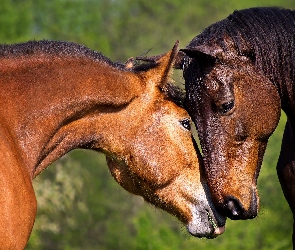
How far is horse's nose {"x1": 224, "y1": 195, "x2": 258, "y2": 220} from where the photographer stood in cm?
647

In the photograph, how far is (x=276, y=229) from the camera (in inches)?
688

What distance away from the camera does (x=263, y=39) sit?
6523 millimetres

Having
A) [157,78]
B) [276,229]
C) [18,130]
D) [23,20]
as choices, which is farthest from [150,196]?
[23,20]

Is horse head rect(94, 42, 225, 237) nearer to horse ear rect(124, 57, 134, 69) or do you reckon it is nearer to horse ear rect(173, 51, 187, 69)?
horse ear rect(124, 57, 134, 69)

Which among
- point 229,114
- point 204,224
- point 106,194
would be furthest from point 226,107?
point 106,194

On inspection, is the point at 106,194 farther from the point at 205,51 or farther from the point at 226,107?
the point at 205,51

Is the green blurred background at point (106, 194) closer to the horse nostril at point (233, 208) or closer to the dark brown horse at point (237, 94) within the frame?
the dark brown horse at point (237, 94)

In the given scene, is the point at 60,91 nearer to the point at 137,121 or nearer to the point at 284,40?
the point at 137,121

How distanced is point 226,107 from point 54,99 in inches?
58.4

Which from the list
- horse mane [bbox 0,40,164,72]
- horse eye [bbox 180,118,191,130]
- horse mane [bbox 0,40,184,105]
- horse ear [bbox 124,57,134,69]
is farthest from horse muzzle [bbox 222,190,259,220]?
horse mane [bbox 0,40,164,72]

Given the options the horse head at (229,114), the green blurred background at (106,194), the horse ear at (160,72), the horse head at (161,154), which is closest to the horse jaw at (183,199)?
the horse head at (161,154)

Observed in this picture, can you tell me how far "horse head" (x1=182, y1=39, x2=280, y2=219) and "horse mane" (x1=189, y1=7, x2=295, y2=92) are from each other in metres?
0.05

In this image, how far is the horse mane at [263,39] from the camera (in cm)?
652

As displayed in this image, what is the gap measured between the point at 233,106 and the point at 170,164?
0.71 meters
